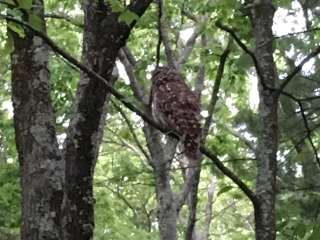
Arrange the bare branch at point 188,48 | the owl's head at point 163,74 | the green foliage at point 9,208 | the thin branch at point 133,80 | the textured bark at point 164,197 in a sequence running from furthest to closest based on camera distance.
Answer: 1. the bare branch at point 188,48
2. the green foliage at point 9,208
3. the thin branch at point 133,80
4. the textured bark at point 164,197
5. the owl's head at point 163,74

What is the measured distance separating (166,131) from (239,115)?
7.41m

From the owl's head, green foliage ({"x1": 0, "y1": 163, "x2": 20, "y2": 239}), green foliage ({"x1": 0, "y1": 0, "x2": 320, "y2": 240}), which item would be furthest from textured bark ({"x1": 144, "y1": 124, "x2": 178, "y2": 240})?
the owl's head

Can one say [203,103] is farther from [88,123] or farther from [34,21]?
[34,21]

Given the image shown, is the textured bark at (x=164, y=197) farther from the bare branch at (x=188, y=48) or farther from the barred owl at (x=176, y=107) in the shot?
the barred owl at (x=176, y=107)

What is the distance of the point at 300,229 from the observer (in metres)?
2.59

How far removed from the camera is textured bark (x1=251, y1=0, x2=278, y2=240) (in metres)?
2.72

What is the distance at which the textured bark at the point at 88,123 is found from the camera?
311 cm

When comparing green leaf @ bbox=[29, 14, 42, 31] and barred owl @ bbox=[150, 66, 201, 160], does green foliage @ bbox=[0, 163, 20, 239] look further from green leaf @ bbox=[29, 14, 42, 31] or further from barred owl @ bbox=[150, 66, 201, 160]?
green leaf @ bbox=[29, 14, 42, 31]

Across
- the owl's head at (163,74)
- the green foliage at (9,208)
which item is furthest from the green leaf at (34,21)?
the green foliage at (9,208)

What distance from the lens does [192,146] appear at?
2947mm

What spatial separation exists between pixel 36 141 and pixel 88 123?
399 millimetres

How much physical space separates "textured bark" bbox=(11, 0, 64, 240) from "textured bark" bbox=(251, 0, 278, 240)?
1133 mm

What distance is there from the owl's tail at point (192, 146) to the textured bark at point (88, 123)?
53cm

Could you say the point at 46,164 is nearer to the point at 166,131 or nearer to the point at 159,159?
the point at 166,131
